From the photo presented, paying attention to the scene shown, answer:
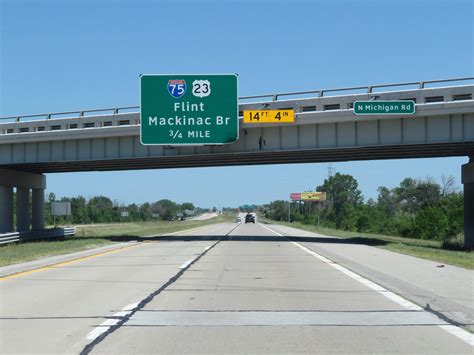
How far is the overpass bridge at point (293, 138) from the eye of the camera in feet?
102

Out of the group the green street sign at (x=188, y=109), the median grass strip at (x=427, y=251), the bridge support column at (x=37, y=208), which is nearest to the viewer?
the median grass strip at (x=427, y=251)

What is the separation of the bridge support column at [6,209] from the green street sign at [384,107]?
24864 mm

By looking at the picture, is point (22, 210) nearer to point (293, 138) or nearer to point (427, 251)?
point (293, 138)

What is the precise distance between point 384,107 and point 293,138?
5615 mm

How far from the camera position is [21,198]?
4581 cm

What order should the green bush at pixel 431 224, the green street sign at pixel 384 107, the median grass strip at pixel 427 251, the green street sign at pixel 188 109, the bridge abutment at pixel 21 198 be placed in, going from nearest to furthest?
the median grass strip at pixel 427 251
the green street sign at pixel 384 107
the green street sign at pixel 188 109
the bridge abutment at pixel 21 198
the green bush at pixel 431 224

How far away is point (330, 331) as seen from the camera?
8875 millimetres

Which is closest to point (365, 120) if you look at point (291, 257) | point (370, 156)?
point (370, 156)

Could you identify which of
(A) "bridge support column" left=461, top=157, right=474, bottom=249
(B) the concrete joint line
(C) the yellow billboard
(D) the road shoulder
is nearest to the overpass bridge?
(A) "bridge support column" left=461, top=157, right=474, bottom=249

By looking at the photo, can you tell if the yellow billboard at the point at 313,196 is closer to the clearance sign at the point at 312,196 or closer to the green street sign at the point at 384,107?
the clearance sign at the point at 312,196

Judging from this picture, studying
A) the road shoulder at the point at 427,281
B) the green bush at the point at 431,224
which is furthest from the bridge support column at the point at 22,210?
the green bush at the point at 431,224

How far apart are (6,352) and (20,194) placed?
40.5m

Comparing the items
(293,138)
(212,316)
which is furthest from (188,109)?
(212,316)

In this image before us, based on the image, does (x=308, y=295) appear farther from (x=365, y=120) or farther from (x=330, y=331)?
(x=365, y=120)
